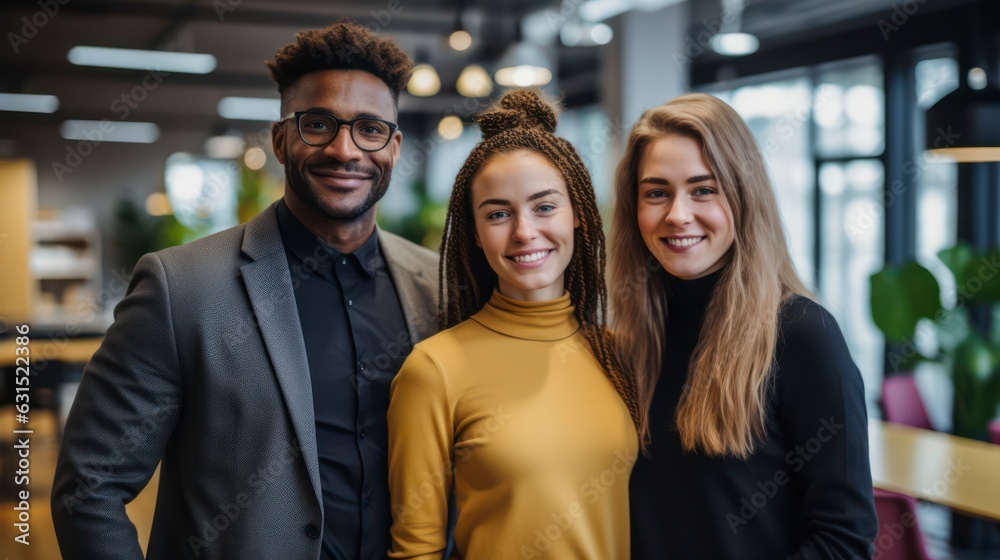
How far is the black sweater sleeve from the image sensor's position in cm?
148

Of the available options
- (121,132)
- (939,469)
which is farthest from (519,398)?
(121,132)

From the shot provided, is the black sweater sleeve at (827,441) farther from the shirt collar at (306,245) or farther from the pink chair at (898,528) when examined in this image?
the pink chair at (898,528)

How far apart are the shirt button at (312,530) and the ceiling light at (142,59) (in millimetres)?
6804

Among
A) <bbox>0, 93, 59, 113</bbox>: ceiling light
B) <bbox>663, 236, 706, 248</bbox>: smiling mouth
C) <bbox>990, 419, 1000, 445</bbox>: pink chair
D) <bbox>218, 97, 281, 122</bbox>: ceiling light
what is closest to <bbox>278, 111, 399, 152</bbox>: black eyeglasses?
<bbox>663, 236, 706, 248</bbox>: smiling mouth

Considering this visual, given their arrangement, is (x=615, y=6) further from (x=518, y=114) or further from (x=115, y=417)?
(x=115, y=417)

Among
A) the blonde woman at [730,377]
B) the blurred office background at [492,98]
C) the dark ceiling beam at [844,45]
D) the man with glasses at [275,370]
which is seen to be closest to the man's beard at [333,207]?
the man with glasses at [275,370]

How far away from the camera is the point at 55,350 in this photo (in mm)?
5820

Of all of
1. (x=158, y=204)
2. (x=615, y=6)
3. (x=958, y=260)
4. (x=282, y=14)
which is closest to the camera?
(x=958, y=260)

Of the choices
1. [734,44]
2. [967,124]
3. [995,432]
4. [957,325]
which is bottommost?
[995,432]

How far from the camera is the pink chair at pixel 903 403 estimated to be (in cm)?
459

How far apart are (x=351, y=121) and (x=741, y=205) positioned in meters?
0.90

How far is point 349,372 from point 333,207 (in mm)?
388

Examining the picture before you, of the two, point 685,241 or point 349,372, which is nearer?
point 685,241

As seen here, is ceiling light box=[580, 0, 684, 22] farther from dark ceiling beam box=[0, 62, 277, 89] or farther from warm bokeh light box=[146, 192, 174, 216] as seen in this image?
warm bokeh light box=[146, 192, 174, 216]
